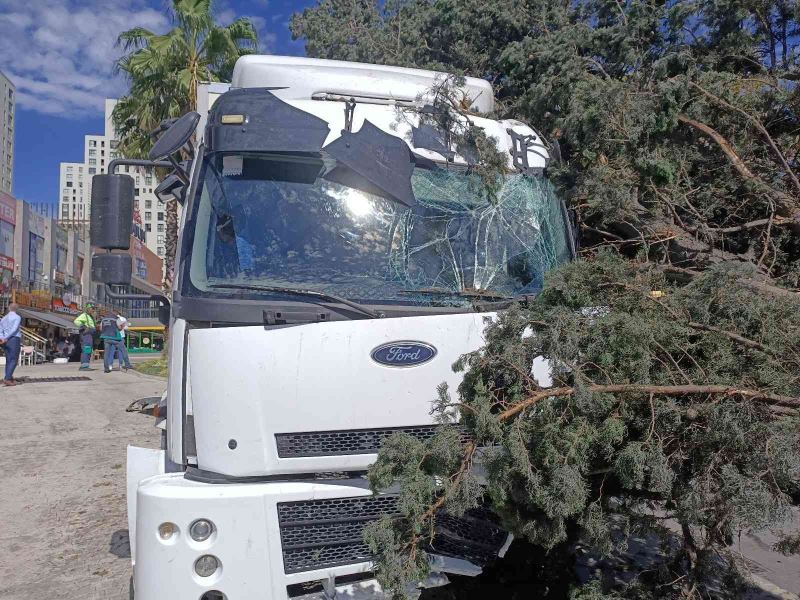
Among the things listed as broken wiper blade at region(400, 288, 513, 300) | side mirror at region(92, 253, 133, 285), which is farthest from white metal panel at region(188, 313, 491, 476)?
side mirror at region(92, 253, 133, 285)

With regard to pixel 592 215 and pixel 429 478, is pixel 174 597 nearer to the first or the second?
pixel 429 478

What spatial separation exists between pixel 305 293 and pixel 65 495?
16.3 ft

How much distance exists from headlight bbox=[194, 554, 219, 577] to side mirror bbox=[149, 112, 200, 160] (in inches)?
90.0

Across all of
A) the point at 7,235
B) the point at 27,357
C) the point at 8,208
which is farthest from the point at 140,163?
the point at 8,208

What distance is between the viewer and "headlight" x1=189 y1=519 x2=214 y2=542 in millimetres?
2795

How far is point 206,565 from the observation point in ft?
9.23

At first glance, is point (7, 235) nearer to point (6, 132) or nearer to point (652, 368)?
point (652, 368)

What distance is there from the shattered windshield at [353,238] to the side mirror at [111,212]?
592mm

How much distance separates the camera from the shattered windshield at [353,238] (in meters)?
3.34

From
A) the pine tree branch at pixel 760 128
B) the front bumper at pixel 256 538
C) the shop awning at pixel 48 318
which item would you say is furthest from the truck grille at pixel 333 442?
the shop awning at pixel 48 318

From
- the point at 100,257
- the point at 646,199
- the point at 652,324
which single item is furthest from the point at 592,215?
the point at 100,257

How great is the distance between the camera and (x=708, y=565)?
275 cm

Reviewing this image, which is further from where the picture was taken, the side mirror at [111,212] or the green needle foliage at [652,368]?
the side mirror at [111,212]

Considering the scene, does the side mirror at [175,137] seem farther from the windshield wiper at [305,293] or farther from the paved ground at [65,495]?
the paved ground at [65,495]
